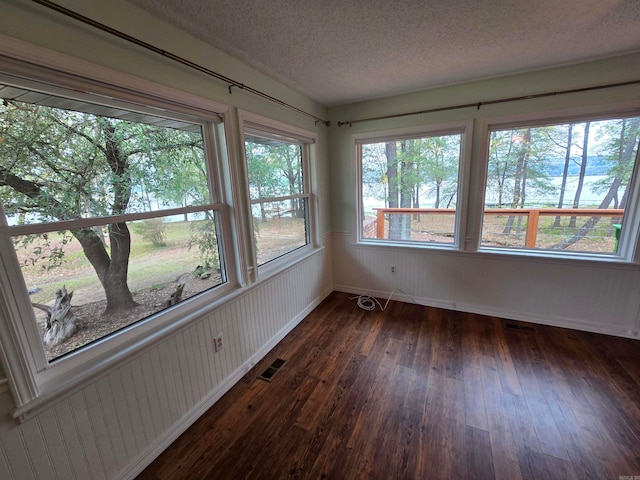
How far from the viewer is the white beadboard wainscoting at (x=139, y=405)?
3.51 ft

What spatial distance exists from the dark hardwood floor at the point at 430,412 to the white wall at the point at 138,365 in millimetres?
181

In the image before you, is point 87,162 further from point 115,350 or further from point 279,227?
point 279,227

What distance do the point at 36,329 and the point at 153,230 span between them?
2.14 ft

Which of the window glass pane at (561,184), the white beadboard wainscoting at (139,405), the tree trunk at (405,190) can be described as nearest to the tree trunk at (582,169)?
the window glass pane at (561,184)

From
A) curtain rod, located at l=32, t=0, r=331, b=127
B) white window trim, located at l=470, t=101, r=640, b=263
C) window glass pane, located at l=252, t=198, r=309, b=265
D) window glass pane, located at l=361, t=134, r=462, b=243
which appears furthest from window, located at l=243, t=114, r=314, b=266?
white window trim, located at l=470, t=101, r=640, b=263

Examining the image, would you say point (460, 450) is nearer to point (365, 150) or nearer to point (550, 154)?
point (550, 154)

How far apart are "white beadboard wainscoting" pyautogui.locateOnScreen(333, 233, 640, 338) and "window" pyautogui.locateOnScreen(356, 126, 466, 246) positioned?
0.75 feet

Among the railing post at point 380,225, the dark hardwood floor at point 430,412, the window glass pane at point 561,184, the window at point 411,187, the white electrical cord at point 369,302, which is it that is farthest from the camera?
the railing post at point 380,225

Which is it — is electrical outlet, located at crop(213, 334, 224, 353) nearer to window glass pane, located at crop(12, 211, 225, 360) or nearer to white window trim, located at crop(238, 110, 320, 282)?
window glass pane, located at crop(12, 211, 225, 360)

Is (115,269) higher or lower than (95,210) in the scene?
lower

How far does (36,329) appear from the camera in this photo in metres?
1.11

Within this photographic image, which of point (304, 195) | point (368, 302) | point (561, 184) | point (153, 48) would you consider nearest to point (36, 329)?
point (153, 48)

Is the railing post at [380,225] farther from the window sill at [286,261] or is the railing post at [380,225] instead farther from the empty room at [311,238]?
the window sill at [286,261]

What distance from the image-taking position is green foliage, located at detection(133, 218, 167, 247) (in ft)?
4.87
